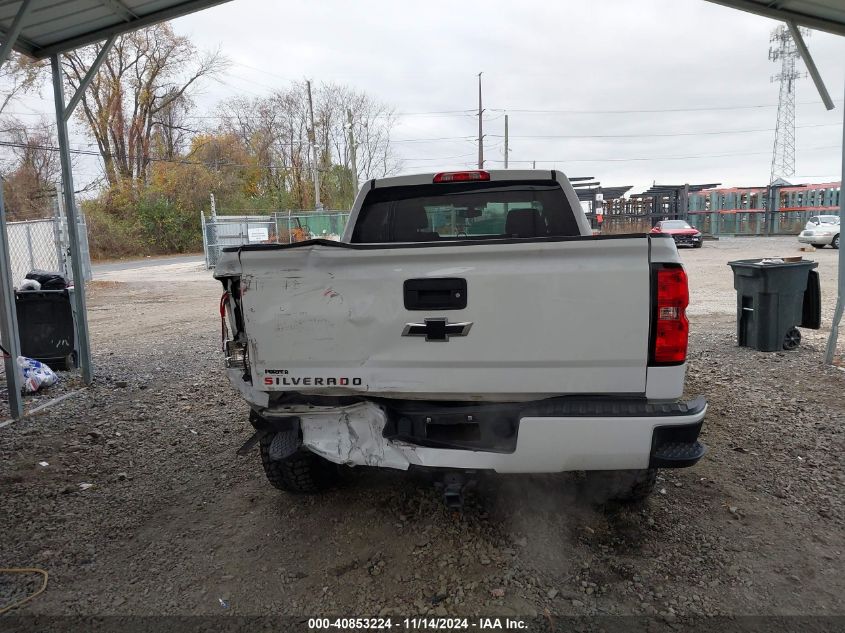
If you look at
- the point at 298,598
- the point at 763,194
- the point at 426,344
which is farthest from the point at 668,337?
the point at 763,194

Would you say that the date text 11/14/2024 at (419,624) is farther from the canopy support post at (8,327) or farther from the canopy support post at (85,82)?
the canopy support post at (85,82)

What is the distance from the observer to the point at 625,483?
337 centimetres

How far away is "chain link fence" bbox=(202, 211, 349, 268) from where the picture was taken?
77.1 feet

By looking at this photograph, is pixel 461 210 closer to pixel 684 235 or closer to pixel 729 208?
pixel 684 235

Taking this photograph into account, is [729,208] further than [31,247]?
Yes

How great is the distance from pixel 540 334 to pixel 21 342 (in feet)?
22.3

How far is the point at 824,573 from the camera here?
2.86 meters

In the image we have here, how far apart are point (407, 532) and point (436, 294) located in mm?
1392

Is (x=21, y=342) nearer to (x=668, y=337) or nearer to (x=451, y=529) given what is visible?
(x=451, y=529)

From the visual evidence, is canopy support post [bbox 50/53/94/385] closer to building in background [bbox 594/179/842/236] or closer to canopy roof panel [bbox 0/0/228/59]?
canopy roof panel [bbox 0/0/228/59]

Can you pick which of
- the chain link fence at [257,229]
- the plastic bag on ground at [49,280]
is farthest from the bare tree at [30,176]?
the plastic bag on ground at [49,280]

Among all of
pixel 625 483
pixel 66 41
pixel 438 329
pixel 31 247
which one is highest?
pixel 66 41

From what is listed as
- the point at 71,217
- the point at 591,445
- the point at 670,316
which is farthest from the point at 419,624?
the point at 71,217

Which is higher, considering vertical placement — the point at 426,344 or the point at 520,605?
the point at 426,344
